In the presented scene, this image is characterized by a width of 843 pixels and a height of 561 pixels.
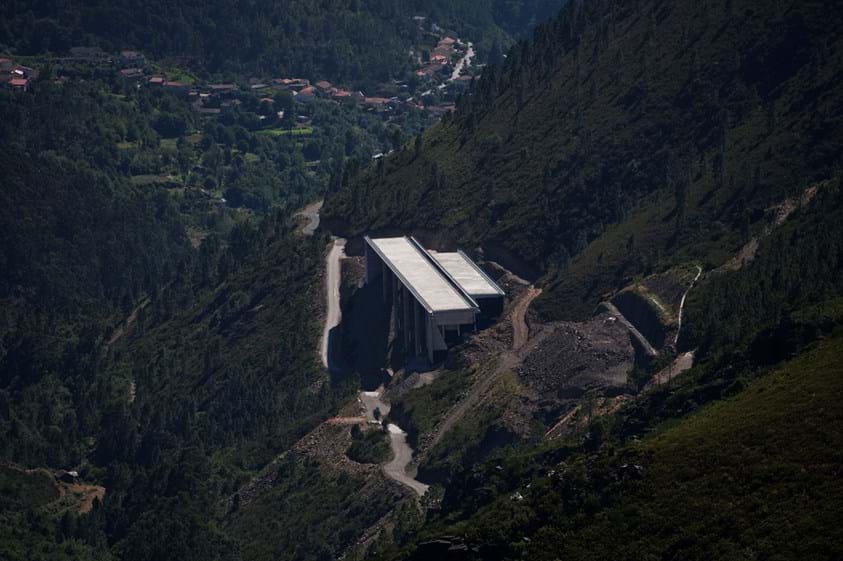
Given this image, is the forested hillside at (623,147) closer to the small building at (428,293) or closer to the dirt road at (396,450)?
the small building at (428,293)

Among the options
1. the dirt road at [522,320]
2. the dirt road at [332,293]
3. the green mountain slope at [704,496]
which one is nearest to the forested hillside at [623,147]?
the dirt road at [522,320]

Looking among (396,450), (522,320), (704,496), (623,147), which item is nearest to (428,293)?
(522,320)

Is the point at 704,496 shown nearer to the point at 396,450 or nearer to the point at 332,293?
the point at 396,450

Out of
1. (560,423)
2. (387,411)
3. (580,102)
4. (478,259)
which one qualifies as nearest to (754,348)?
(560,423)

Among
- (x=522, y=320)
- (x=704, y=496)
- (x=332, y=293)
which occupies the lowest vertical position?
(x=332, y=293)

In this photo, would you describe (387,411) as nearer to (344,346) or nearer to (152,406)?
(344,346)

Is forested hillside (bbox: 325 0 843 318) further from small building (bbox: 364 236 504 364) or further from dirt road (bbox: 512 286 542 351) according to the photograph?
small building (bbox: 364 236 504 364)
